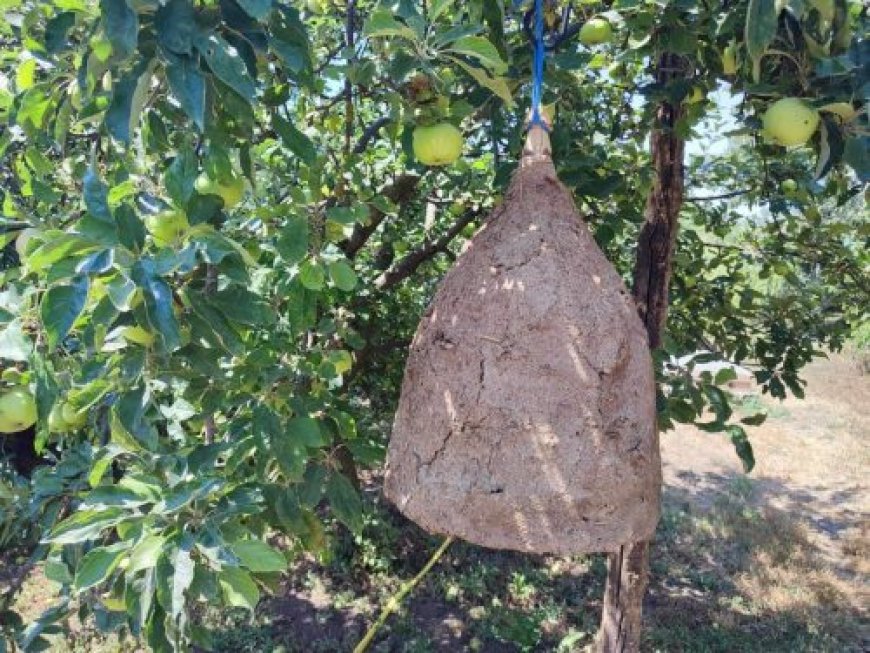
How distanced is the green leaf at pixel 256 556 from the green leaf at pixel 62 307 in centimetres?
48

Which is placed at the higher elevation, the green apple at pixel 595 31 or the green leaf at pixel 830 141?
the green apple at pixel 595 31

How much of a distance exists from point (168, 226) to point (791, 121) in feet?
3.67

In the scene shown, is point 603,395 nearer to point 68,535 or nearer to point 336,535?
point 68,535

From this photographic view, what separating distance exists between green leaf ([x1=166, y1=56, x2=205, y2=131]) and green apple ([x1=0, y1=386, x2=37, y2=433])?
2.61 ft

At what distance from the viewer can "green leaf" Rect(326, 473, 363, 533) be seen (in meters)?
1.62

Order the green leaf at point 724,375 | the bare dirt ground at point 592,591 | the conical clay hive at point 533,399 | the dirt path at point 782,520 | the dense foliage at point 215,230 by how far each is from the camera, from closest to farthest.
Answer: the dense foliage at point 215,230
the conical clay hive at point 533,399
the green leaf at point 724,375
the bare dirt ground at point 592,591
the dirt path at point 782,520

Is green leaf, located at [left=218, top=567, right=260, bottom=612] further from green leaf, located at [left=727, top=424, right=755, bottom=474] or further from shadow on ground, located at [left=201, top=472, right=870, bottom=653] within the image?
shadow on ground, located at [left=201, top=472, right=870, bottom=653]

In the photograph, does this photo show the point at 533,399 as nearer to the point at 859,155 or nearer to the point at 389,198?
the point at 859,155

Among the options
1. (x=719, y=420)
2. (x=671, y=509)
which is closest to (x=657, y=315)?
(x=719, y=420)

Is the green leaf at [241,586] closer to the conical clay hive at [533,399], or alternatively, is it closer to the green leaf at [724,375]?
the conical clay hive at [533,399]

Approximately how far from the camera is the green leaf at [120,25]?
0.86m

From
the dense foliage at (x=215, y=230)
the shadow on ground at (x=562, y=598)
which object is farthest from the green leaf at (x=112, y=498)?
the shadow on ground at (x=562, y=598)

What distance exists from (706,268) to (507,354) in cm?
234

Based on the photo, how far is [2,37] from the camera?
2.76 meters
